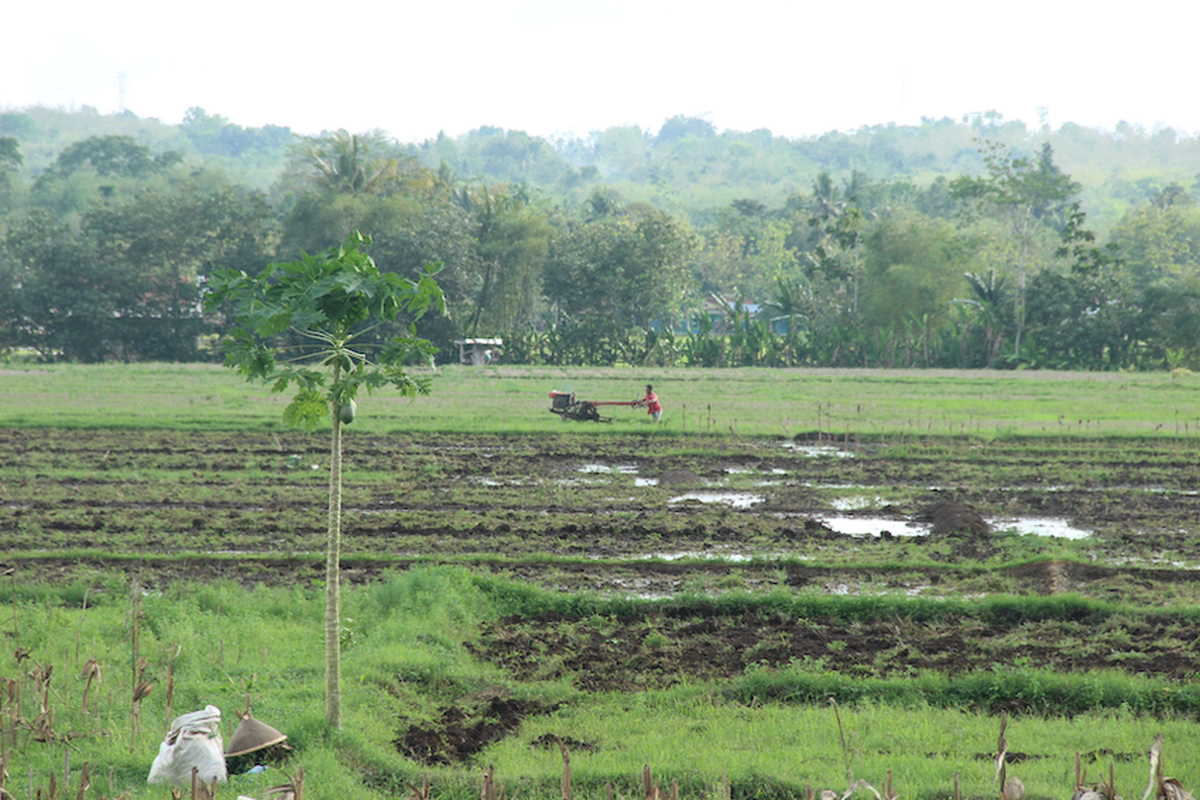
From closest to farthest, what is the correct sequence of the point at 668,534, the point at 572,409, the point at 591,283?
1. the point at 668,534
2. the point at 572,409
3. the point at 591,283

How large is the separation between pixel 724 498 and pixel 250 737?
33.1 feet

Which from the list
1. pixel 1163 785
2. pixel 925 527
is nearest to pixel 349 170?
pixel 925 527

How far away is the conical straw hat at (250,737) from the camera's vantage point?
5.74 meters

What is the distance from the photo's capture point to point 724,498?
15.1m

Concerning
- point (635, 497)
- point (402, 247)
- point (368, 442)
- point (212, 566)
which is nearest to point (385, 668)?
point (212, 566)

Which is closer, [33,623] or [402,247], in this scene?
[33,623]

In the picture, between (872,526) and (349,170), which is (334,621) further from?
(349,170)

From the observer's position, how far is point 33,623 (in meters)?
8.53

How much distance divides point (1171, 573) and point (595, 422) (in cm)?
1387

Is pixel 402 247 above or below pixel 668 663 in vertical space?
above

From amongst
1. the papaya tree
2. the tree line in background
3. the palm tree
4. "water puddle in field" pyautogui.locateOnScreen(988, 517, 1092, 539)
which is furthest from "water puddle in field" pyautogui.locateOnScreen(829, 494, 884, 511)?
the palm tree

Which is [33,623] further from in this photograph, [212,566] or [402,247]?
[402,247]

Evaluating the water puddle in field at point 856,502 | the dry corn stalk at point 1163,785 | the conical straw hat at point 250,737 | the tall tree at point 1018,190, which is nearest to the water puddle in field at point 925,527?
the water puddle in field at point 856,502

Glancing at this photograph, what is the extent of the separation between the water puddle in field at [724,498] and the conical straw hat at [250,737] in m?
9.33
